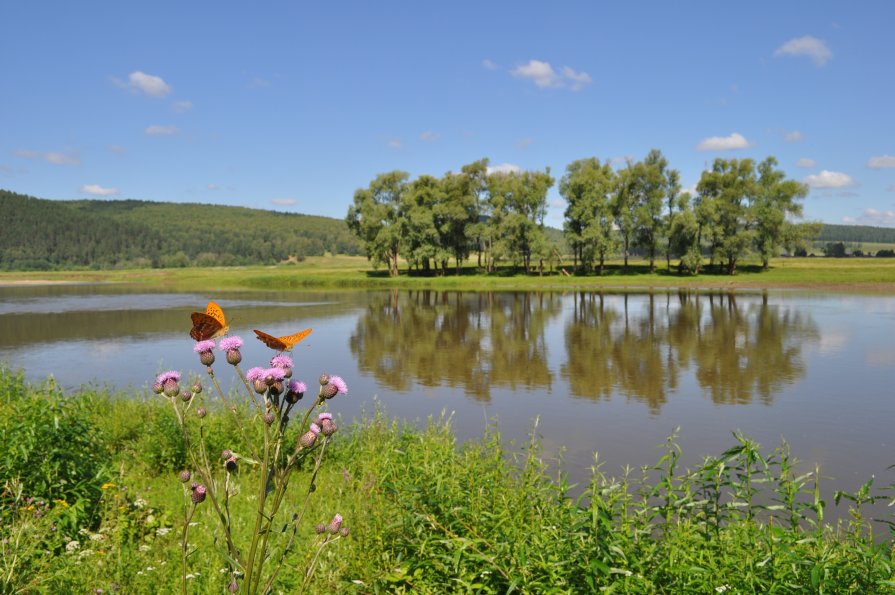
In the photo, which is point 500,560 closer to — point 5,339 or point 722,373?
point 722,373

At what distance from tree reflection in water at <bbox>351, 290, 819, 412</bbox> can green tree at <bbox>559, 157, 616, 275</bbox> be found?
29.2 m

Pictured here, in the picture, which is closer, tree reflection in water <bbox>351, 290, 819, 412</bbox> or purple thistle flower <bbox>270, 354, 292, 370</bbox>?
purple thistle flower <bbox>270, 354, 292, 370</bbox>

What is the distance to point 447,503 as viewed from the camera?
5977 millimetres

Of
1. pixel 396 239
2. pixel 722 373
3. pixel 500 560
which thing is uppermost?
pixel 396 239

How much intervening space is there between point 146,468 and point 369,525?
5.69m

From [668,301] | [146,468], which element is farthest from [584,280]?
[146,468]

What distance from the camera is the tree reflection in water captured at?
19203 mm

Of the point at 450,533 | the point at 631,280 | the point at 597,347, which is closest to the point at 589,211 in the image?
the point at 631,280

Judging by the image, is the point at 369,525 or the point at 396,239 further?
the point at 396,239

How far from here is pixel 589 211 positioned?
76.9 m

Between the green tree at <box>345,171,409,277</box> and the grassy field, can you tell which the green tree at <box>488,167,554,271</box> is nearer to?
the grassy field

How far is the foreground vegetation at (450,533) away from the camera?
15.4 ft

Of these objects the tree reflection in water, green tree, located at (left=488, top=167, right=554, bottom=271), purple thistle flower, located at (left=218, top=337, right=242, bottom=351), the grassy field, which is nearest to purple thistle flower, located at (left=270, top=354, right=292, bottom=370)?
purple thistle flower, located at (left=218, top=337, right=242, bottom=351)

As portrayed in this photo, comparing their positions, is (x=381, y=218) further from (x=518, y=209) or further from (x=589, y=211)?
(x=589, y=211)
